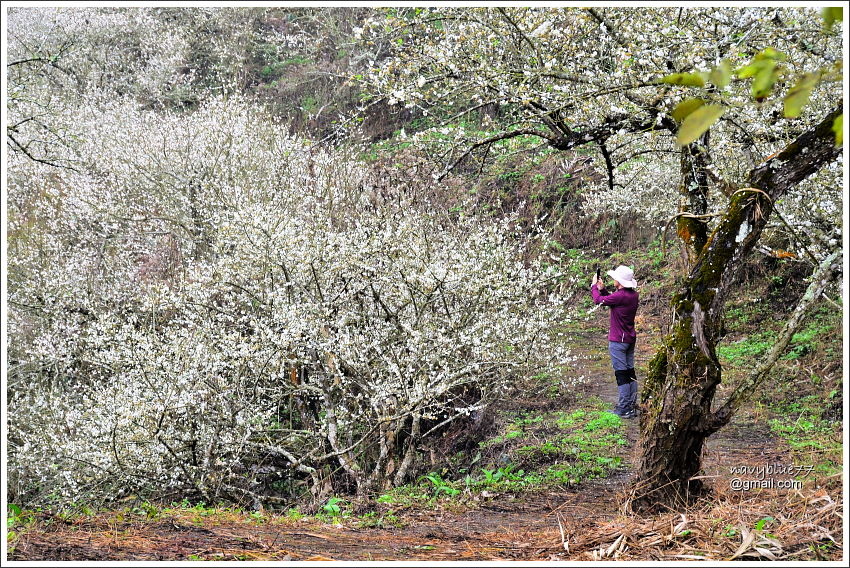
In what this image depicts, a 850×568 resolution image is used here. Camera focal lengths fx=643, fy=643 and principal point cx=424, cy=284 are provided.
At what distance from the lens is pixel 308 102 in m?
19.0

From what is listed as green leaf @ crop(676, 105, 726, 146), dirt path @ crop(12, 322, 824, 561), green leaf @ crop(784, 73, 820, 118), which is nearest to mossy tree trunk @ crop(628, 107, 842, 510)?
dirt path @ crop(12, 322, 824, 561)

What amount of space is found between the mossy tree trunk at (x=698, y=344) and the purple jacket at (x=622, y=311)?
273cm

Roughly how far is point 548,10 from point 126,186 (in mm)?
8981

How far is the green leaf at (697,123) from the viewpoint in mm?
1121

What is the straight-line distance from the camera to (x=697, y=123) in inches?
45.3

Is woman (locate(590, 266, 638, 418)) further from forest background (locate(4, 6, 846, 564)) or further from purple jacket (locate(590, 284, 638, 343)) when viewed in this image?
forest background (locate(4, 6, 846, 564))

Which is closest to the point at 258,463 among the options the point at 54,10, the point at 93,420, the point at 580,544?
the point at 93,420

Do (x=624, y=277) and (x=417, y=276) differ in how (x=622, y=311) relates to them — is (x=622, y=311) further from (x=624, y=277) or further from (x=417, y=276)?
(x=417, y=276)

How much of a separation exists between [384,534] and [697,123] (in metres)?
3.68

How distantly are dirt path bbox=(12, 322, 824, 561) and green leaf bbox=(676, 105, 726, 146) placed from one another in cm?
253

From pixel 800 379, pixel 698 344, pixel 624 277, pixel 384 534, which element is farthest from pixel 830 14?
pixel 800 379

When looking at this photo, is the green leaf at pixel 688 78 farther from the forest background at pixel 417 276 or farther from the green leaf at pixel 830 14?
the green leaf at pixel 830 14

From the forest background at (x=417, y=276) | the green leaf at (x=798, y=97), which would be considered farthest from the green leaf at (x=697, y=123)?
the green leaf at (x=798, y=97)

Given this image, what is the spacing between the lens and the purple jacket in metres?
6.54
